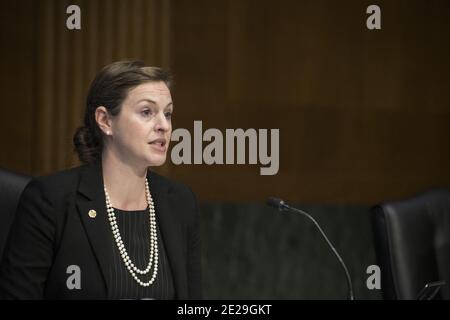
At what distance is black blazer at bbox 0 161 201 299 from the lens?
209 cm

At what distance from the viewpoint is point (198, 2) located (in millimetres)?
3545

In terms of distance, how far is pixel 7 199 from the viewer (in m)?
2.26

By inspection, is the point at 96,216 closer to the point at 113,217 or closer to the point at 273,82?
the point at 113,217

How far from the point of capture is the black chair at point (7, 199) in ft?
7.39

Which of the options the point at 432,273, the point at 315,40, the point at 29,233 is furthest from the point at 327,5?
the point at 29,233

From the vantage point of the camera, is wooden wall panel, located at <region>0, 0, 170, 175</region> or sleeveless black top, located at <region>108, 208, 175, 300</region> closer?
sleeveless black top, located at <region>108, 208, 175, 300</region>

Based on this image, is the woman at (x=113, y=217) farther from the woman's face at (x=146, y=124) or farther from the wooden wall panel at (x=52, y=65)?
the wooden wall panel at (x=52, y=65)

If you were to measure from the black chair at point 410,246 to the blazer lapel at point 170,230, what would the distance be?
24.3 inches

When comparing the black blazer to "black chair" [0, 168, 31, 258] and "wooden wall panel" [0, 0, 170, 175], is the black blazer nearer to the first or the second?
"black chair" [0, 168, 31, 258]

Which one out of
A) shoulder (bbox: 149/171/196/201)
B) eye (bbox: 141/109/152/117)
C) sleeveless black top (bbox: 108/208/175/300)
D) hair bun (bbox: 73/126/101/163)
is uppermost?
eye (bbox: 141/109/152/117)

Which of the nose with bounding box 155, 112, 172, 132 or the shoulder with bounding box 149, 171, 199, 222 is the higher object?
the nose with bounding box 155, 112, 172, 132

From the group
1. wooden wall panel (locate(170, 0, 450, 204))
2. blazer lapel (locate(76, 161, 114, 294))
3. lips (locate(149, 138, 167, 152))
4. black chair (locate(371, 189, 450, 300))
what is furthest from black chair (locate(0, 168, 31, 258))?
wooden wall panel (locate(170, 0, 450, 204))

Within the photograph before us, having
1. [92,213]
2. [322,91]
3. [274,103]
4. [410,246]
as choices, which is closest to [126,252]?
[92,213]

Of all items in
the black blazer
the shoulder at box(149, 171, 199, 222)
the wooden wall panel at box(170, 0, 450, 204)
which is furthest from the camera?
the wooden wall panel at box(170, 0, 450, 204)
